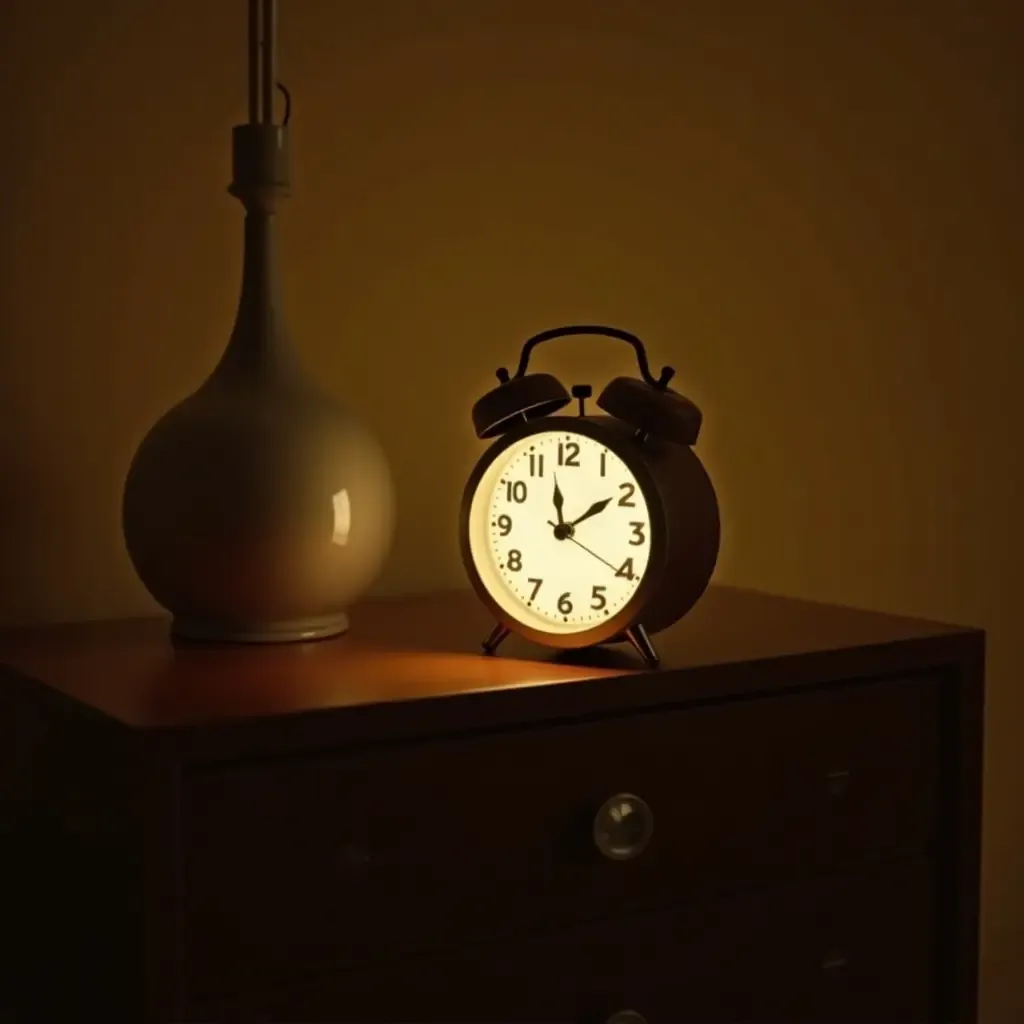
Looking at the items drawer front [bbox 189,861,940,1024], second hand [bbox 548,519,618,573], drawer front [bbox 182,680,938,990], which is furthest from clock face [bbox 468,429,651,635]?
drawer front [bbox 189,861,940,1024]

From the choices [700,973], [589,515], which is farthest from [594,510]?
[700,973]

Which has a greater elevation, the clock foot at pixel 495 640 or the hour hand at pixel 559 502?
the hour hand at pixel 559 502

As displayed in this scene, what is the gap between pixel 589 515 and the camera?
1.21m

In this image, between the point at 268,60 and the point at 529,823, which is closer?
the point at 529,823

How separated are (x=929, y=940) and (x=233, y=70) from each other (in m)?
0.98

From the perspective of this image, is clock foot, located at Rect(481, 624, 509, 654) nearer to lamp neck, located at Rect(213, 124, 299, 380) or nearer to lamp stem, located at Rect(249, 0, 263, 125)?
lamp neck, located at Rect(213, 124, 299, 380)

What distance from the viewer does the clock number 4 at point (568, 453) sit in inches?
47.7

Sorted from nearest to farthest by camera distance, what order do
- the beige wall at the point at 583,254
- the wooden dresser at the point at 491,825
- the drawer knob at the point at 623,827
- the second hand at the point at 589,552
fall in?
1. the wooden dresser at the point at 491,825
2. the drawer knob at the point at 623,827
3. the second hand at the point at 589,552
4. the beige wall at the point at 583,254

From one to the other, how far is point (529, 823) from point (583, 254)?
2.57 feet

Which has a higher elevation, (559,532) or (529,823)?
(559,532)

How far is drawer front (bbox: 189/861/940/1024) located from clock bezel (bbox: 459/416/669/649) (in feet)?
0.71

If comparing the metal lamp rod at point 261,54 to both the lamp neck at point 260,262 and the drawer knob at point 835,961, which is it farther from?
the drawer knob at point 835,961

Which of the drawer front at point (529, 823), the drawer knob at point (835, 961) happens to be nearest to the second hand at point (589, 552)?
the drawer front at point (529, 823)

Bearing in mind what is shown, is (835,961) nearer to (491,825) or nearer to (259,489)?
(491,825)
